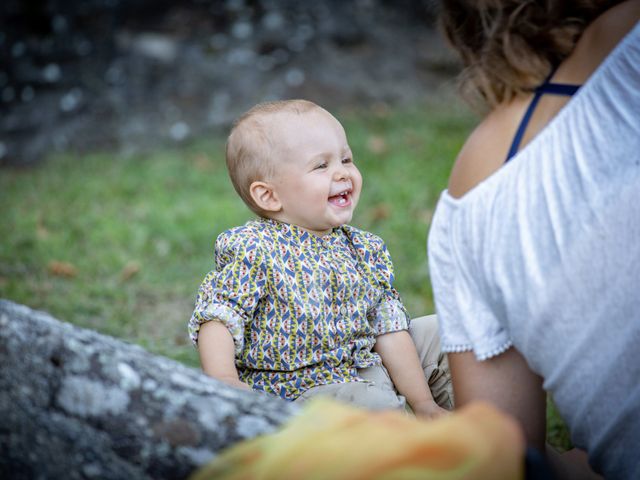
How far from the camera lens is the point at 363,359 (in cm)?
240

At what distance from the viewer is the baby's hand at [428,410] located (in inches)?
90.0

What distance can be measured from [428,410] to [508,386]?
482 mm

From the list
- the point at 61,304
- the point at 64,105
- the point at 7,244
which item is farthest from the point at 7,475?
the point at 64,105

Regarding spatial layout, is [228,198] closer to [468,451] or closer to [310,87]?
[310,87]

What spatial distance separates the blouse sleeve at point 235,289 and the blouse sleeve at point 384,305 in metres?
0.42

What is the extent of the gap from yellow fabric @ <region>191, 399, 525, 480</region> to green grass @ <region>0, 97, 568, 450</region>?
197cm

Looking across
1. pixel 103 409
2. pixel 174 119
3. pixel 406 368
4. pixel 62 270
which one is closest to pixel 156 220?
pixel 62 270

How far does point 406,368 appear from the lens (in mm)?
2453

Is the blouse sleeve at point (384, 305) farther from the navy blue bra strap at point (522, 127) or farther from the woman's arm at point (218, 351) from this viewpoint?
the navy blue bra strap at point (522, 127)

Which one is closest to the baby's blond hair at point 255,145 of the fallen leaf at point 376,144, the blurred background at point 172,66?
the fallen leaf at point 376,144

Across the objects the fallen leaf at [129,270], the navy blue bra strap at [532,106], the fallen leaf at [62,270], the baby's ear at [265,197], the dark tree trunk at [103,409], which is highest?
the navy blue bra strap at [532,106]

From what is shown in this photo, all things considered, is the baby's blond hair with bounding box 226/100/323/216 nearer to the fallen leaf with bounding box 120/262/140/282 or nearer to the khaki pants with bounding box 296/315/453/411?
the khaki pants with bounding box 296/315/453/411

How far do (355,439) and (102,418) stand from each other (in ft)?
1.77

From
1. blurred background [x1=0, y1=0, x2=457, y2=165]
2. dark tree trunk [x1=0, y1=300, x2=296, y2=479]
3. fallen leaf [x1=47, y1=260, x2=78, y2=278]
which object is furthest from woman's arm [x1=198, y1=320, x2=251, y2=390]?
blurred background [x1=0, y1=0, x2=457, y2=165]
